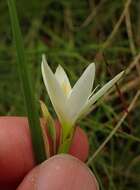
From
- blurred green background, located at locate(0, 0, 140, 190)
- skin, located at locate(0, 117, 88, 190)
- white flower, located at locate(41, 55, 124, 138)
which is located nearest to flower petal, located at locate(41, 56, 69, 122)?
white flower, located at locate(41, 55, 124, 138)

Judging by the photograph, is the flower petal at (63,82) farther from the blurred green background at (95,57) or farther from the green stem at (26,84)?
the blurred green background at (95,57)

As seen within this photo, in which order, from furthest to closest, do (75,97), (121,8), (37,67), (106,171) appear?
(121,8) < (37,67) < (106,171) < (75,97)

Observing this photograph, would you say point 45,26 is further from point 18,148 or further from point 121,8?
point 18,148

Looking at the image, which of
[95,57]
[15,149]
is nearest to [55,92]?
[15,149]

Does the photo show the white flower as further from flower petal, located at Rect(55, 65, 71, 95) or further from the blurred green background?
the blurred green background

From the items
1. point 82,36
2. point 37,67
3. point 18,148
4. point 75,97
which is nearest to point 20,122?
point 18,148

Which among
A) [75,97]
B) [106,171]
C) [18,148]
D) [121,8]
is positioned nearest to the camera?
[75,97]
